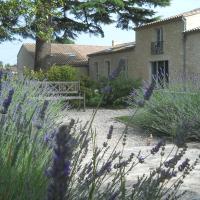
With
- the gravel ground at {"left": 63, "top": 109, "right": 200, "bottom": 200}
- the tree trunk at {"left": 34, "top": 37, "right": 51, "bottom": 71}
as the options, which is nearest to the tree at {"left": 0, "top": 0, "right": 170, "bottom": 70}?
the tree trunk at {"left": 34, "top": 37, "right": 51, "bottom": 71}

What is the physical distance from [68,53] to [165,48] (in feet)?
53.1

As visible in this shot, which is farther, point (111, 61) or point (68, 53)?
point (68, 53)

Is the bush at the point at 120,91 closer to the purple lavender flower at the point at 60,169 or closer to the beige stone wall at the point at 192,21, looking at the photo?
the beige stone wall at the point at 192,21

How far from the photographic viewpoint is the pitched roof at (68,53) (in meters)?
43.3

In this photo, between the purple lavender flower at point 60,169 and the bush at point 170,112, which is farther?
the bush at point 170,112

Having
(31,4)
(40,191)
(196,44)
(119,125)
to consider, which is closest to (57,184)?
(40,191)

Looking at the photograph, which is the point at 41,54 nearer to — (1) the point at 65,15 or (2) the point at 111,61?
(1) the point at 65,15

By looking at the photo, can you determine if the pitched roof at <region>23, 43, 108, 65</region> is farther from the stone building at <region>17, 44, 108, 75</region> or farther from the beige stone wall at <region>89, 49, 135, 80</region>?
the beige stone wall at <region>89, 49, 135, 80</region>

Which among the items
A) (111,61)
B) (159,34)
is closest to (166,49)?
(159,34)

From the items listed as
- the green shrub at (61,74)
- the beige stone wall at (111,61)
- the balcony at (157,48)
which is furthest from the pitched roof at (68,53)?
the green shrub at (61,74)

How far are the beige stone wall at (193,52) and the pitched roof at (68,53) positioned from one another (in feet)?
49.9

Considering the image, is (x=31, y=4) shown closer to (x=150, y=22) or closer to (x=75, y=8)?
(x=75, y=8)

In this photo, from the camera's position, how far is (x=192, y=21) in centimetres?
3025

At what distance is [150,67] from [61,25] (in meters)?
7.52
